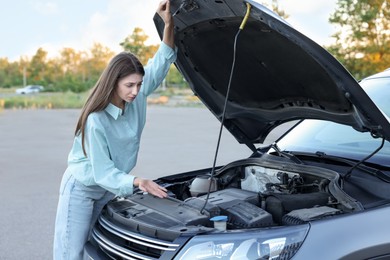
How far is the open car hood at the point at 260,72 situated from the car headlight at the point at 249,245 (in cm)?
83

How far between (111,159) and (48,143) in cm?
1106

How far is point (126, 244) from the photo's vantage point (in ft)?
9.05

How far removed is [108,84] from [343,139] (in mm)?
1671

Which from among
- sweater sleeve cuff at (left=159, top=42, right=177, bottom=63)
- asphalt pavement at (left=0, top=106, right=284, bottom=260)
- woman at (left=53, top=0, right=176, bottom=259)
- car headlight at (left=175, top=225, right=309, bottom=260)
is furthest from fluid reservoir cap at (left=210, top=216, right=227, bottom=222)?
asphalt pavement at (left=0, top=106, right=284, bottom=260)

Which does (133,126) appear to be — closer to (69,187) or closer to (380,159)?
(69,187)

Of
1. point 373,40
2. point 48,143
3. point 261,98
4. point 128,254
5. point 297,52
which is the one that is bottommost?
point 48,143

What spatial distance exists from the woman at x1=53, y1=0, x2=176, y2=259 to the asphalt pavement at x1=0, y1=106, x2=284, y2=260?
5.32 ft

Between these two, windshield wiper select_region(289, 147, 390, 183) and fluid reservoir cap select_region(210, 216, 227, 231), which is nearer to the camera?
fluid reservoir cap select_region(210, 216, 227, 231)

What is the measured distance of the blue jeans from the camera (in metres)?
3.24

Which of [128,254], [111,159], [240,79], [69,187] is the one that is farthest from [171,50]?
[128,254]

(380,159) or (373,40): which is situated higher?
(373,40)

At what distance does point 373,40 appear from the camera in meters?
26.5

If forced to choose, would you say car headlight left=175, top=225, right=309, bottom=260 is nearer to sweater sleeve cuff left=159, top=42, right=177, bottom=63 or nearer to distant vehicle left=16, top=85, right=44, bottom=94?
sweater sleeve cuff left=159, top=42, right=177, bottom=63

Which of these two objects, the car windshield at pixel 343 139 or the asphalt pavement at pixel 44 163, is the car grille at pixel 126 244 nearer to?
the car windshield at pixel 343 139
